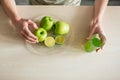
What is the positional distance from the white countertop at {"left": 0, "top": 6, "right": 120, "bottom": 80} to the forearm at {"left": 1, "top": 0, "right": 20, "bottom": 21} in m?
0.03

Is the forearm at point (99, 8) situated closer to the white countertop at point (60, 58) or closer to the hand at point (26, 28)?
the white countertop at point (60, 58)

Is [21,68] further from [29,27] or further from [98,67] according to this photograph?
[98,67]

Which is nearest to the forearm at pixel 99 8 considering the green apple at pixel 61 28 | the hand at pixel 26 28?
the green apple at pixel 61 28

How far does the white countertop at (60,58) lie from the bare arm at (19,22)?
2cm

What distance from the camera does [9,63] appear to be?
0.98m

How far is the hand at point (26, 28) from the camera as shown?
3.26 ft

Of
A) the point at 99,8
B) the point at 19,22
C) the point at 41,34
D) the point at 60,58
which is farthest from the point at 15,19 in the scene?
the point at 99,8

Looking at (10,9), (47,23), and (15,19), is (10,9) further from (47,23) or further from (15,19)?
(47,23)

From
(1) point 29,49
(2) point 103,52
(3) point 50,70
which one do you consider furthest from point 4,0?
(2) point 103,52

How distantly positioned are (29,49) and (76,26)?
8.4 inches

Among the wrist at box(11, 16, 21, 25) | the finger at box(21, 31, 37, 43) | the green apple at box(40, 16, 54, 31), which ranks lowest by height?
the finger at box(21, 31, 37, 43)

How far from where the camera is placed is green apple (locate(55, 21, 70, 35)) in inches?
39.7

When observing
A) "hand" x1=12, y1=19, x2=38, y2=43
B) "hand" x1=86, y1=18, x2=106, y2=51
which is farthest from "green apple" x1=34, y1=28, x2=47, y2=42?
"hand" x1=86, y1=18, x2=106, y2=51

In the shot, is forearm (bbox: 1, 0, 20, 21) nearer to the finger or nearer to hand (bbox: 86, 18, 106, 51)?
the finger
